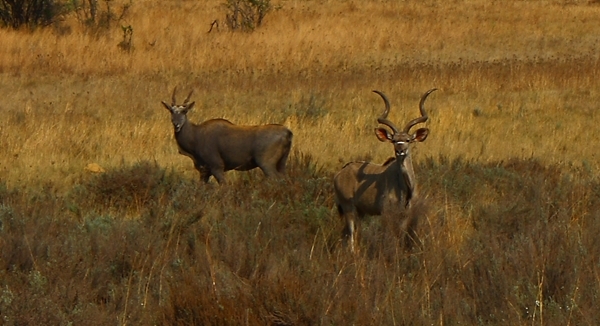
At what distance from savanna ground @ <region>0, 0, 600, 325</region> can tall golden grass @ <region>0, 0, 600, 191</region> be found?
67mm

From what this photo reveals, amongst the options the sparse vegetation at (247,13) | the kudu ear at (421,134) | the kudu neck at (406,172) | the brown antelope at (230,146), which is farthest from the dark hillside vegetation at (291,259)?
the sparse vegetation at (247,13)

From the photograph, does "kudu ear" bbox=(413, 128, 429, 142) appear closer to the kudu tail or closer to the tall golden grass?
the kudu tail

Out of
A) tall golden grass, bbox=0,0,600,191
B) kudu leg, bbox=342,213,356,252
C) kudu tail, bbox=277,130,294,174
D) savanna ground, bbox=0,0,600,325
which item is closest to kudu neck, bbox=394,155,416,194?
savanna ground, bbox=0,0,600,325

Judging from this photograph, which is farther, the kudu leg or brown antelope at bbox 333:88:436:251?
brown antelope at bbox 333:88:436:251

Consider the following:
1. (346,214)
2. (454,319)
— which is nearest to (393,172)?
(346,214)

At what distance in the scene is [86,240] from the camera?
7625 mm

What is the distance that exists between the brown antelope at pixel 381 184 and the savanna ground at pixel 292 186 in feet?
0.65

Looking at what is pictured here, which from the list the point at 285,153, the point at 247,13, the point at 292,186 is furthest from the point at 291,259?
the point at 247,13

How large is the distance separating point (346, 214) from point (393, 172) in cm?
59

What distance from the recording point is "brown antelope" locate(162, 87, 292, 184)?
36.3 feet

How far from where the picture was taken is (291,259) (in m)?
7.22

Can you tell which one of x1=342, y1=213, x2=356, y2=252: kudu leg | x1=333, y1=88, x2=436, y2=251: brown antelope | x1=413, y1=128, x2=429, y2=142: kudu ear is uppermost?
x1=413, y1=128, x2=429, y2=142: kudu ear

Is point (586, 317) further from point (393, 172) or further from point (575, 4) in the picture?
point (575, 4)

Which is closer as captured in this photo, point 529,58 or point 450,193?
point 450,193
